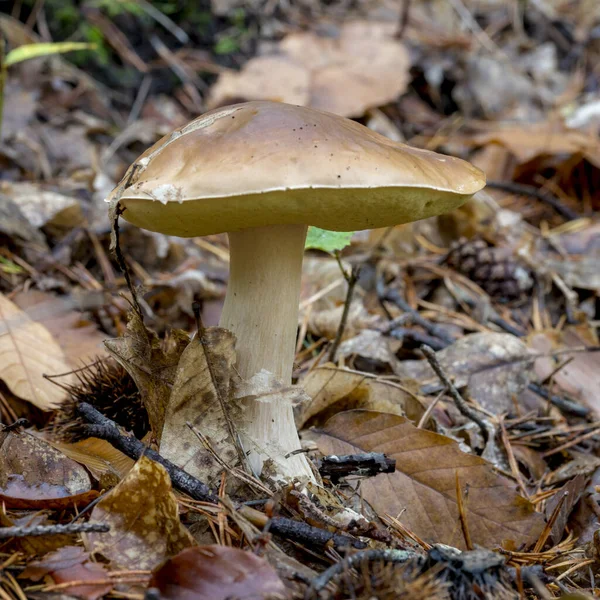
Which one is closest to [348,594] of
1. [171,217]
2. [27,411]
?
[171,217]

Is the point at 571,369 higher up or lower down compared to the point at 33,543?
lower down

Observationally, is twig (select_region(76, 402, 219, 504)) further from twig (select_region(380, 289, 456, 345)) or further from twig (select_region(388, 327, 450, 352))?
twig (select_region(380, 289, 456, 345))

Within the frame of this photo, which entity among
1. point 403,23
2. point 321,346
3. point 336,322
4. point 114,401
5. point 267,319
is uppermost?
point 403,23

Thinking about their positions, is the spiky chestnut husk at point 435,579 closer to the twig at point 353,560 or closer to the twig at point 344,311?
the twig at point 353,560

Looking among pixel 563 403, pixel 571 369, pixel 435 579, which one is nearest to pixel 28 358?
pixel 435 579

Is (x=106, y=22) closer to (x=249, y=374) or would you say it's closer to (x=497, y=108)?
(x=497, y=108)

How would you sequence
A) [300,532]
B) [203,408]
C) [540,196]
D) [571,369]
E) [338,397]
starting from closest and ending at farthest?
[300,532] → [203,408] → [338,397] → [571,369] → [540,196]

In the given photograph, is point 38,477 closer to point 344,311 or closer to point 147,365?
point 147,365
